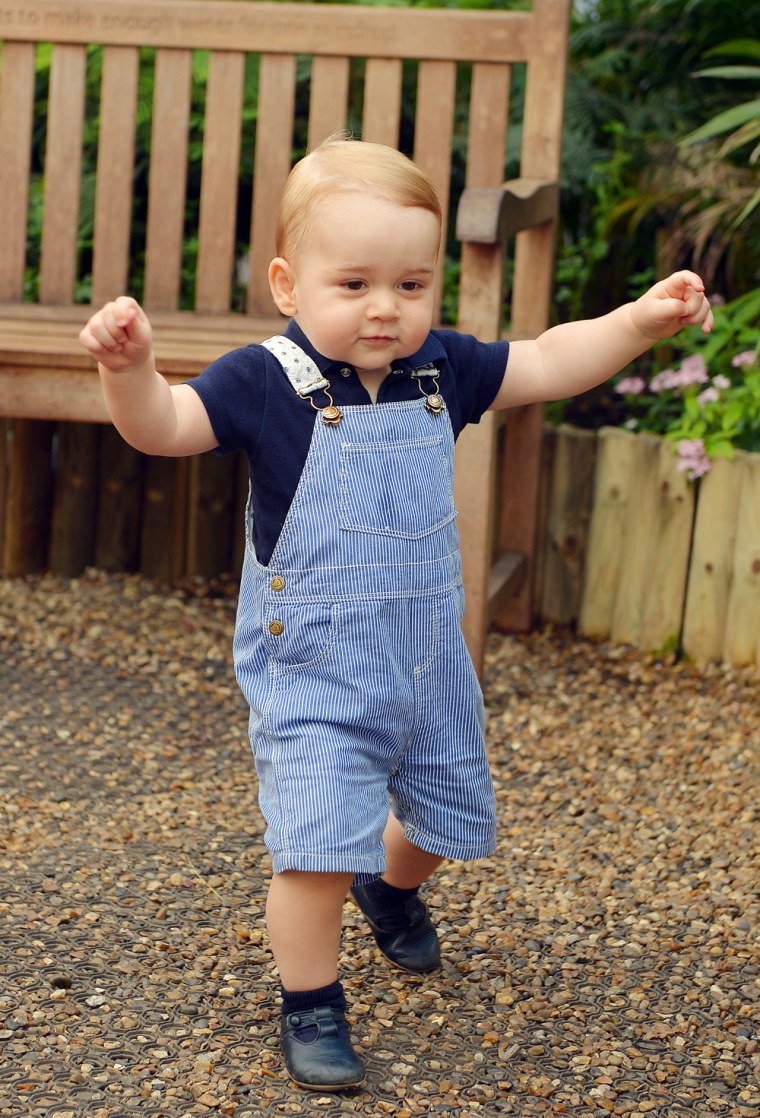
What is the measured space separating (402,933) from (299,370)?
34.7 inches

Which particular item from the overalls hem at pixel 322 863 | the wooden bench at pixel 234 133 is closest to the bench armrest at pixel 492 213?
the wooden bench at pixel 234 133

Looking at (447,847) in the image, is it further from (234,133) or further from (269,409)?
(234,133)

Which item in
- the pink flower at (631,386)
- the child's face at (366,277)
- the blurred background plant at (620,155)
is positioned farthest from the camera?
the blurred background plant at (620,155)

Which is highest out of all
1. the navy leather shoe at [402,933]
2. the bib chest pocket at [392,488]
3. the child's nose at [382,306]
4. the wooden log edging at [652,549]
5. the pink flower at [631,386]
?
the child's nose at [382,306]

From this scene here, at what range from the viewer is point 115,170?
369 centimetres

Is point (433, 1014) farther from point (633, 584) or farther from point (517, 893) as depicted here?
point (633, 584)

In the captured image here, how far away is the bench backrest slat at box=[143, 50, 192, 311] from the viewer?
3658mm

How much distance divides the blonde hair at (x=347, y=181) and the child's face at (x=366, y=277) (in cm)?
1

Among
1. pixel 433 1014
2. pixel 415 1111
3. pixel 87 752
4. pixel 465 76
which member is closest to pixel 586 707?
pixel 87 752

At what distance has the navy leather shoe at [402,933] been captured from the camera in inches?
83.4

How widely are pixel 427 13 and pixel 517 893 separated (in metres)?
2.22

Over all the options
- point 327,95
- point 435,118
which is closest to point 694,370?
point 435,118

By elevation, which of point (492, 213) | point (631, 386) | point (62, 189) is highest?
point (62, 189)

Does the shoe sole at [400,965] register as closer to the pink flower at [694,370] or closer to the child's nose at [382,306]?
the child's nose at [382,306]
